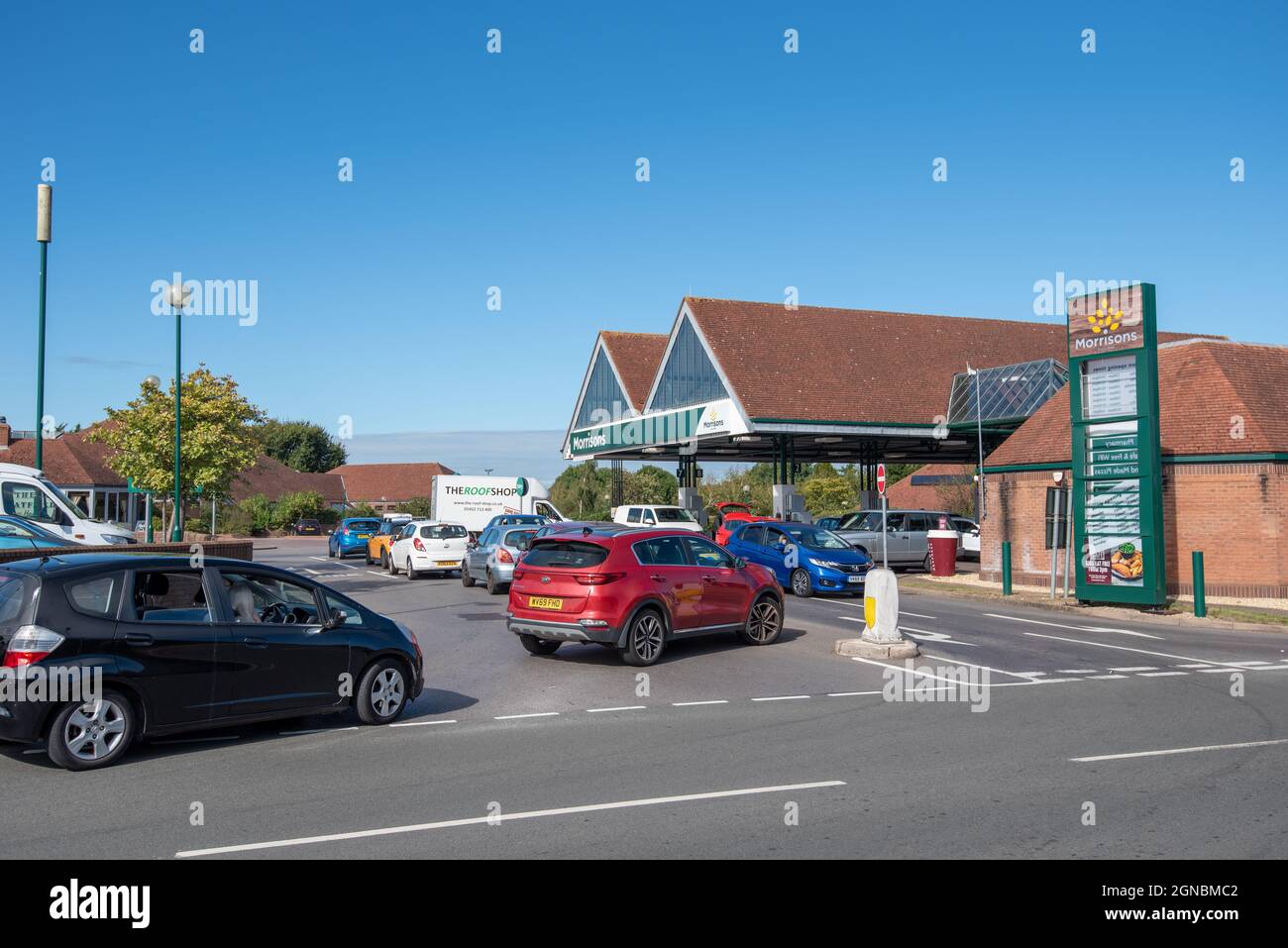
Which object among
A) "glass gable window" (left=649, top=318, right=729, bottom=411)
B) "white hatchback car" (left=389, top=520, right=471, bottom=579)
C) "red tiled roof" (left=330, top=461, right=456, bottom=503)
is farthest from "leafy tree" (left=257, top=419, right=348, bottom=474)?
"white hatchback car" (left=389, top=520, right=471, bottom=579)

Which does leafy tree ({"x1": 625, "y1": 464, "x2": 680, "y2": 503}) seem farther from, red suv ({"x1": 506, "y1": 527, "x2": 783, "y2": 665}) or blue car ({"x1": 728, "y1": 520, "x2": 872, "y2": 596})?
red suv ({"x1": 506, "y1": 527, "x2": 783, "y2": 665})

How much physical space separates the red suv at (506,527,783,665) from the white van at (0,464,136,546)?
1080 cm

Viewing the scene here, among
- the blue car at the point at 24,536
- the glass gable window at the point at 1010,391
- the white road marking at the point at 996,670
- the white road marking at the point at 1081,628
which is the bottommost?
the white road marking at the point at 1081,628

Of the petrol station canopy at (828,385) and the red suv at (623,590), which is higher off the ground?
the petrol station canopy at (828,385)

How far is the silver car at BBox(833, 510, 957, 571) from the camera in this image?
107ft

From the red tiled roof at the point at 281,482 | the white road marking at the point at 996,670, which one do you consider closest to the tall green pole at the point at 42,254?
the white road marking at the point at 996,670

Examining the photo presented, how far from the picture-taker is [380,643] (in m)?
9.66

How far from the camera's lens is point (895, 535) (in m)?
32.8

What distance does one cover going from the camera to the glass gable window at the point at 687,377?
4112 centimetres

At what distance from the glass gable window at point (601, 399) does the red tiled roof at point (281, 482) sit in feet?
118

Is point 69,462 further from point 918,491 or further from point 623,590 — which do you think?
point 623,590

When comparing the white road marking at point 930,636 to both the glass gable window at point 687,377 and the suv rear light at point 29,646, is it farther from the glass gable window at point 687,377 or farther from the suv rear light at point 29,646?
the glass gable window at point 687,377
